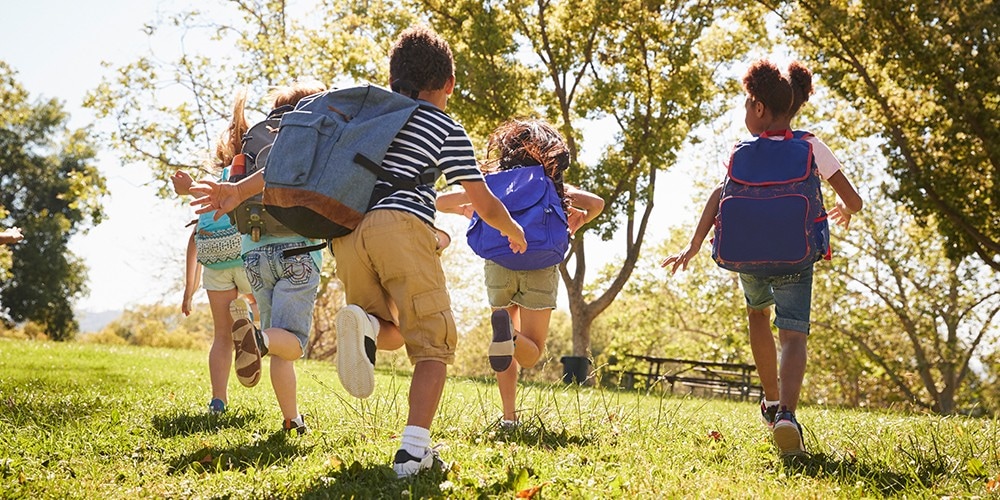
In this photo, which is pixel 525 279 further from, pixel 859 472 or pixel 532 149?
pixel 859 472

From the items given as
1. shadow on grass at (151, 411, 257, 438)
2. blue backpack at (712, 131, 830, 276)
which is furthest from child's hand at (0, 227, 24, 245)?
blue backpack at (712, 131, 830, 276)

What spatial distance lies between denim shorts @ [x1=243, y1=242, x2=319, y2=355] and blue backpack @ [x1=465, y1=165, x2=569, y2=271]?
0.93 m

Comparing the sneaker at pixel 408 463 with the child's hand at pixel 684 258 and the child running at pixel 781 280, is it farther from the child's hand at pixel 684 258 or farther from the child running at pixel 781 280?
the child's hand at pixel 684 258

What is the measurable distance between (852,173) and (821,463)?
24.7m

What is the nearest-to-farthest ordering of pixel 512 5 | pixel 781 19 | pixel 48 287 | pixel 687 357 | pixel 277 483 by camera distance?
pixel 277 483 < pixel 781 19 < pixel 512 5 < pixel 687 357 < pixel 48 287

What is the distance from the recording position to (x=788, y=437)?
3.98 meters

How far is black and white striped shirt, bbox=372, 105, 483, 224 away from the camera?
11.2 feet

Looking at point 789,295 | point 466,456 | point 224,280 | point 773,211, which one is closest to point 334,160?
point 466,456

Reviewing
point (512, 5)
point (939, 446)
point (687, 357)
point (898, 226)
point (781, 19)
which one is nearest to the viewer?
point (939, 446)

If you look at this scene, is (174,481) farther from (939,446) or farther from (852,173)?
(852,173)

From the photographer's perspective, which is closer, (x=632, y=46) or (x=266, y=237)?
(x=266, y=237)

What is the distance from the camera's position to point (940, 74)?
14281mm

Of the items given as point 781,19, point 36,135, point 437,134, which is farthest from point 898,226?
point 36,135

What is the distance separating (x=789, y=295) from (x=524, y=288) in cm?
139
